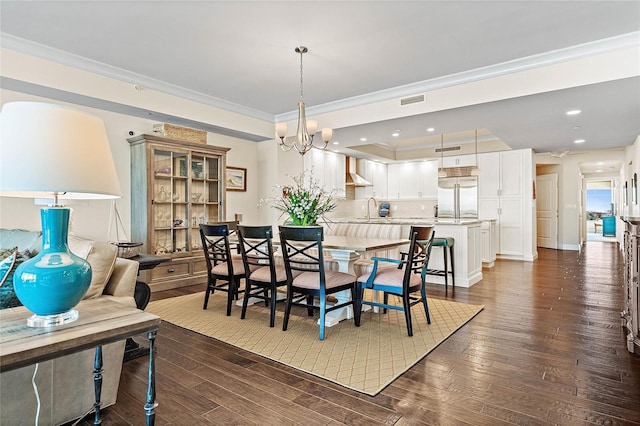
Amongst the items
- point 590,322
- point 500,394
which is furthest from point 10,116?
point 590,322

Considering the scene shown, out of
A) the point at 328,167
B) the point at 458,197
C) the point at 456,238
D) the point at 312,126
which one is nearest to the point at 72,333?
the point at 312,126

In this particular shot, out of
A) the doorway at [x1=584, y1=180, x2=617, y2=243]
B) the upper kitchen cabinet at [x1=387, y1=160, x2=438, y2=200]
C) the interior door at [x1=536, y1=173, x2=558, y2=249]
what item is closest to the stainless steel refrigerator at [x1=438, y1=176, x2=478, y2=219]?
the upper kitchen cabinet at [x1=387, y1=160, x2=438, y2=200]

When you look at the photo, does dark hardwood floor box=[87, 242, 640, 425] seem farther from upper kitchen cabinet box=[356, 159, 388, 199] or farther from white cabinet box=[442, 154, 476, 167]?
upper kitchen cabinet box=[356, 159, 388, 199]

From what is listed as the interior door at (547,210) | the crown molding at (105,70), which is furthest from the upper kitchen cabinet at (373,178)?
the interior door at (547,210)

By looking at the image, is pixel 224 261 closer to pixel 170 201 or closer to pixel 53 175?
pixel 170 201

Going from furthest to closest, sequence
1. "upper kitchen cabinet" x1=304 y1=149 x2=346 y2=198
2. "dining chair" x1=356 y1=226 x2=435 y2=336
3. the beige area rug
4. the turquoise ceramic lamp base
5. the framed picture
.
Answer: "upper kitchen cabinet" x1=304 y1=149 x2=346 y2=198, the framed picture, "dining chair" x1=356 y1=226 x2=435 y2=336, the beige area rug, the turquoise ceramic lamp base

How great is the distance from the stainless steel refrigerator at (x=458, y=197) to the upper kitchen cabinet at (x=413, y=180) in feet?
1.22

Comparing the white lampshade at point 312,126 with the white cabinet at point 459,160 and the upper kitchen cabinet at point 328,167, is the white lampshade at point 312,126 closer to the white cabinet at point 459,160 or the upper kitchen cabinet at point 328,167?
the upper kitchen cabinet at point 328,167

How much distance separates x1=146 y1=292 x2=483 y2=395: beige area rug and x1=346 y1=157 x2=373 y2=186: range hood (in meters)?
4.53

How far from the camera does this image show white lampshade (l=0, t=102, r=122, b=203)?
117 cm

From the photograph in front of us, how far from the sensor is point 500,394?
6.82ft

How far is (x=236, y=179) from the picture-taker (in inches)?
243

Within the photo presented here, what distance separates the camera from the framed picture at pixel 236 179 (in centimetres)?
602

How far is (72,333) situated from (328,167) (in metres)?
6.68
